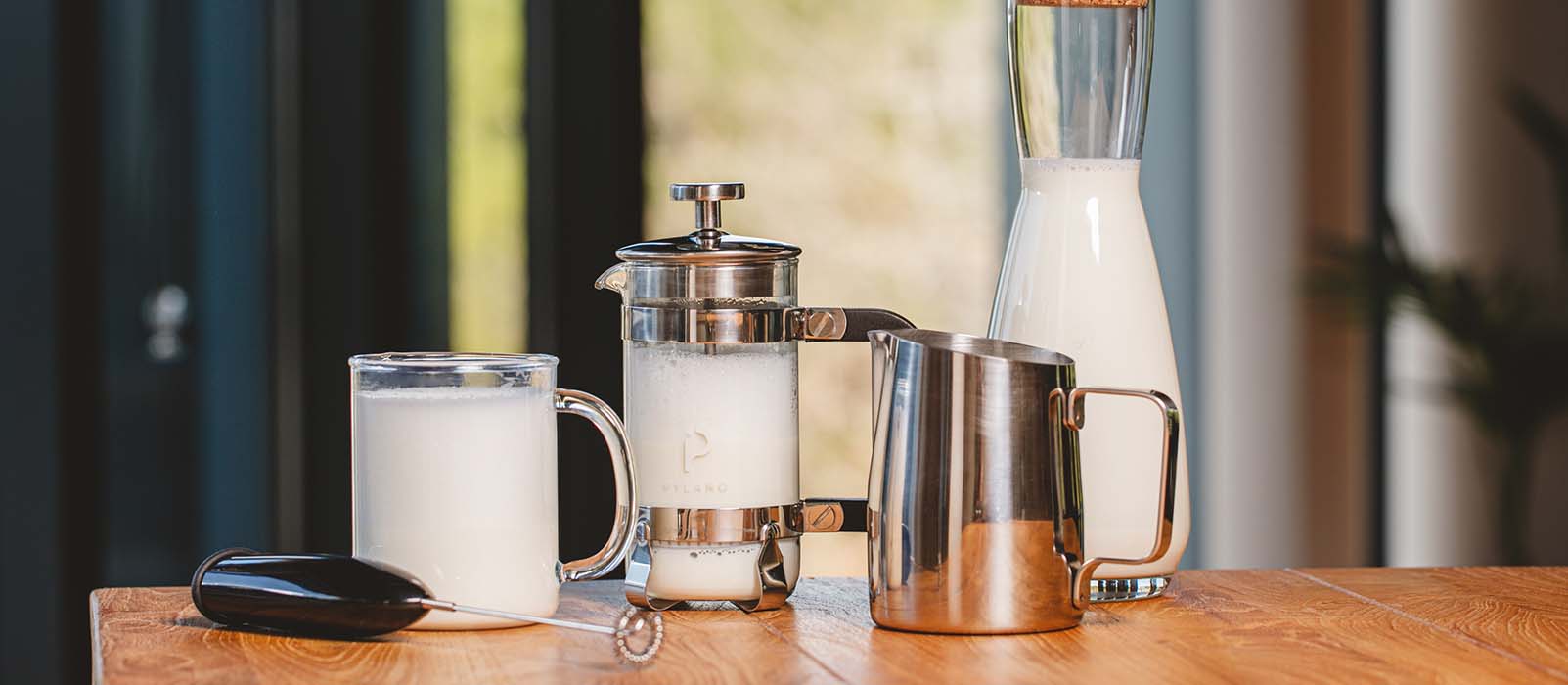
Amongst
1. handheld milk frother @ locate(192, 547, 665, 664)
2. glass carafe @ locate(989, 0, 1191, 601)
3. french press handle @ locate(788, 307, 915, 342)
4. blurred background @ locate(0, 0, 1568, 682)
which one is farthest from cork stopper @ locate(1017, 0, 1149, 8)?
blurred background @ locate(0, 0, 1568, 682)

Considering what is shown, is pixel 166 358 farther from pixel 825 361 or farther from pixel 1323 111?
pixel 1323 111

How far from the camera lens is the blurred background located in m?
2.51

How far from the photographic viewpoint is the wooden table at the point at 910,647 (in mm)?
801

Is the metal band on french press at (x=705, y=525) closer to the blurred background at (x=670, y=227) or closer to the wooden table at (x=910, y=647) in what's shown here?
the wooden table at (x=910, y=647)

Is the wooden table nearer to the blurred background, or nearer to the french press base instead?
the french press base

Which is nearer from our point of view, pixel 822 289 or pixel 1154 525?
pixel 1154 525

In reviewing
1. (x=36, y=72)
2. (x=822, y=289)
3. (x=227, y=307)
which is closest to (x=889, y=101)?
(x=822, y=289)

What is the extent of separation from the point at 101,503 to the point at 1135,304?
2.00 m

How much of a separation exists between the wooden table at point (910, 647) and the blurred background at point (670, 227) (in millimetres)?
1622

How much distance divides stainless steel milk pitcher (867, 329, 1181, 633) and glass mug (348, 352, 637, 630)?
0.65 feet

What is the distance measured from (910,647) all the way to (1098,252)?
28cm

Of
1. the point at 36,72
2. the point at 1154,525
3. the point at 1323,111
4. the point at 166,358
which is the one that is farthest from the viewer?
the point at 1323,111

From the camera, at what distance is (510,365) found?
2.94 feet

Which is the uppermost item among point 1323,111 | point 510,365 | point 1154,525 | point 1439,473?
point 1323,111
